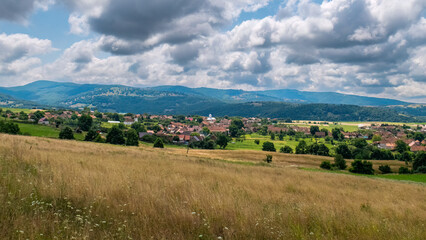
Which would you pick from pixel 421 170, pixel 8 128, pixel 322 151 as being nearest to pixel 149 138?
pixel 8 128

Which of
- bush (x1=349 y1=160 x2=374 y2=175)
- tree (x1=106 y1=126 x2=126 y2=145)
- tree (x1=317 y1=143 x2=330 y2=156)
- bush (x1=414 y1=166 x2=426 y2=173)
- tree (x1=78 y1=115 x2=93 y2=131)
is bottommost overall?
tree (x1=317 y1=143 x2=330 y2=156)

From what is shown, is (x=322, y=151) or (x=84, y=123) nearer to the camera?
(x=84, y=123)

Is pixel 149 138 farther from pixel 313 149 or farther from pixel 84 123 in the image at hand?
pixel 313 149

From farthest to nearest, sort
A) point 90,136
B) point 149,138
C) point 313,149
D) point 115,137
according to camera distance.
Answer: point 149,138 < point 313,149 < point 115,137 < point 90,136

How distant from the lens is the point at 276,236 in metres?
4.60

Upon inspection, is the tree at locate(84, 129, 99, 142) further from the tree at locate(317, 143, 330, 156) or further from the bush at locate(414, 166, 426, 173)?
the bush at locate(414, 166, 426, 173)

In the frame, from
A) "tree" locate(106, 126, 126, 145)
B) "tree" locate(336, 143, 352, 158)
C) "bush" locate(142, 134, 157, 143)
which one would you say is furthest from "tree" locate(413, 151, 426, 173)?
"bush" locate(142, 134, 157, 143)

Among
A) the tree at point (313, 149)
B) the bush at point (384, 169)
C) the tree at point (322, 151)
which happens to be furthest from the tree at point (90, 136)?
the tree at point (322, 151)

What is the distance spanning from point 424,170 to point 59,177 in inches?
3139

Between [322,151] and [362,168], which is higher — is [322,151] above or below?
below

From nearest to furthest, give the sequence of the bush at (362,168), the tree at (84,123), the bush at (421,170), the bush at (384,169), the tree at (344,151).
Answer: the bush at (362,168)
the bush at (384,169)
the bush at (421,170)
the tree at (84,123)
the tree at (344,151)

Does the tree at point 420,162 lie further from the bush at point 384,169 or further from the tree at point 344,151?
the tree at point 344,151

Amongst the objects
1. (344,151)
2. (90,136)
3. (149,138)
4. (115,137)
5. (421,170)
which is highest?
(90,136)

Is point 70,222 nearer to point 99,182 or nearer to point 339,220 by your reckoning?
point 99,182
